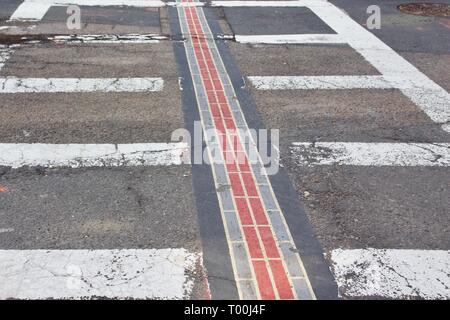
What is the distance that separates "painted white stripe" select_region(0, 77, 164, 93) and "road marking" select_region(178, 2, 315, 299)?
32.3 inches

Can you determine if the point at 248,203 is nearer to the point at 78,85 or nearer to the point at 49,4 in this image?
the point at 78,85

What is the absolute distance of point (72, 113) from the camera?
7758 mm

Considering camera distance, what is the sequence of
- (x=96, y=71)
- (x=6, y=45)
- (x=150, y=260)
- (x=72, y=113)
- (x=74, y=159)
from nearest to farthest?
1. (x=150, y=260)
2. (x=74, y=159)
3. (x=72, y=113)
4. (x=96, y=71)
5. (x=6, y=45)

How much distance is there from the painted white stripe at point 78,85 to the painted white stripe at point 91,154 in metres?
1.93

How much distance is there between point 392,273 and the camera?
4.79 metres

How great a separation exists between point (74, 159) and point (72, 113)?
56.0 inches

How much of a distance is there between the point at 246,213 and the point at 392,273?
1.56 m

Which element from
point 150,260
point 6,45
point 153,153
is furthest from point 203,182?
point 6,45

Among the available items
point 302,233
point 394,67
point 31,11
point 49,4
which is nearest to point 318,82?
point 394,67

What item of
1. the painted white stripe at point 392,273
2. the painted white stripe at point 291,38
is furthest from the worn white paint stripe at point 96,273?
the painted white stripe at point 291,38

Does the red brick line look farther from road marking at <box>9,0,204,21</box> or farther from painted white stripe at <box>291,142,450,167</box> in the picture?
road marking at <box>9,0,204,21</box>

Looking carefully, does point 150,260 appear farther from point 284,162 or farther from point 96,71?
point 96,71

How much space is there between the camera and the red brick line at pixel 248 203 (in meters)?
4.68

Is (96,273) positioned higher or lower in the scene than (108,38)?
lower
